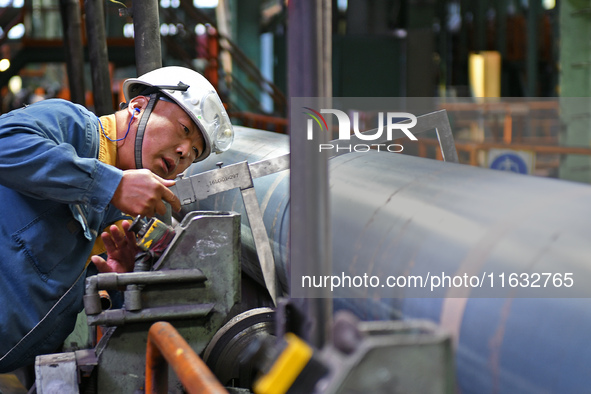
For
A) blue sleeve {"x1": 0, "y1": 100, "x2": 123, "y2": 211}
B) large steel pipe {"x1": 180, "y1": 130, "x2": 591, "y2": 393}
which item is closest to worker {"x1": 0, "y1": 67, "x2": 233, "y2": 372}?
blue sleeve {"x1": 0, "y1": 100, "x2": 123, "y2": 211}

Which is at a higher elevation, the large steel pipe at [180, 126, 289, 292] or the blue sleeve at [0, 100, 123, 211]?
the blue sleeve at [0, 100, 123, 211]

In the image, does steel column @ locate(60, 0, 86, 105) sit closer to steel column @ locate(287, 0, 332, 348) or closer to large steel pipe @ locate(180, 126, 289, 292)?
large steel pipe @ locate(180, 126, 289, 292)

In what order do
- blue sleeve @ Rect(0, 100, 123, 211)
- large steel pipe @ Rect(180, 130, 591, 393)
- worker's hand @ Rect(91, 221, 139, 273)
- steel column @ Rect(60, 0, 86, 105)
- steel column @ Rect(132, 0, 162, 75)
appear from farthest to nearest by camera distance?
steel column @ Rect(60, 0, 86, 105), steel column @ Rect(132, 0, 162, 75), worker's hand @ Rect(91, 221, 139, 273), blue sleeve @ Rect(0, 100, 123, 211), large steel pipe @ Rect(180, 130, 591, 393)

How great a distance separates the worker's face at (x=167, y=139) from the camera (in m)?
2.21

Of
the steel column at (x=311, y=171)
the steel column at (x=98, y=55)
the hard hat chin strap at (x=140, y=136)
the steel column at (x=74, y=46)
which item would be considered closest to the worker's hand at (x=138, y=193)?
the hard hat chin strap at (x=140, y=136)

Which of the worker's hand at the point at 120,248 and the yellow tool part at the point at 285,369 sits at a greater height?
the yellow tool part at the point at 285,369

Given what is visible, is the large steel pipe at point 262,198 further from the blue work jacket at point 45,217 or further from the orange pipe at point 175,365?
the orange pipe at point 175,365

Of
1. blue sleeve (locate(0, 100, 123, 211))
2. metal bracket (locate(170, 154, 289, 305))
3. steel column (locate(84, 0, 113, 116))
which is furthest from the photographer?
steel column (locate(84, 0, 113, 116))

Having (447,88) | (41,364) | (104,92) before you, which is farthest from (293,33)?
(447,88)

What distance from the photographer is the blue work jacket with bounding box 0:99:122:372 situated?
1712mm

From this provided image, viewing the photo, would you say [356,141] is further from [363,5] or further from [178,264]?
[363,5]

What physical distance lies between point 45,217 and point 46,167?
11.1 inches

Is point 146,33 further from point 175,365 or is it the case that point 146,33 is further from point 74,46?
point 74,46

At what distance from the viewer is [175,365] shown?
4.07 feet
